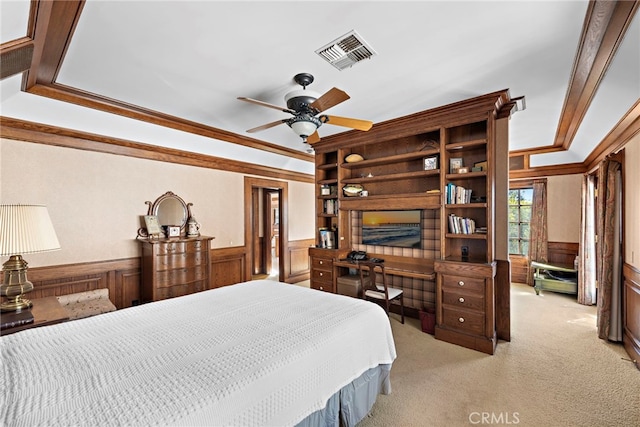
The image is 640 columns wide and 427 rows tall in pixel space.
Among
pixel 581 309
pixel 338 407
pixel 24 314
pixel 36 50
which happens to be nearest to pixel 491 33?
pixel 338 407

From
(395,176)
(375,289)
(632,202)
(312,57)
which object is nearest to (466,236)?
(395,176)

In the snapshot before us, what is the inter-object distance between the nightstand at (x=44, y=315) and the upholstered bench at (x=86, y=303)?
1.72ft

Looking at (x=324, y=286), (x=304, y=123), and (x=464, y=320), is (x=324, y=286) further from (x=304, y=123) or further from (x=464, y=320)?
(x=304, y=123)

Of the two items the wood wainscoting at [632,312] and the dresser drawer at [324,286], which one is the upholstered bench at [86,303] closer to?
the dresser drawer at [324,286]

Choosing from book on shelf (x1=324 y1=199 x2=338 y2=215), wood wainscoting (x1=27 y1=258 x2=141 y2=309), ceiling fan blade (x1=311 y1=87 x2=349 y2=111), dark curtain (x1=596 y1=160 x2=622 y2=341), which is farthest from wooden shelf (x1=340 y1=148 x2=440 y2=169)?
wood wainscoting (x1=27 y1=258 x2=141 y2=309)

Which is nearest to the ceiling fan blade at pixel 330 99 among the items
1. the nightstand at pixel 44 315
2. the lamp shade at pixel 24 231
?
the lamp shade at pixel 24 231

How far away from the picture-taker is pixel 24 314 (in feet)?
6.72

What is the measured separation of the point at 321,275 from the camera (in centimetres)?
439

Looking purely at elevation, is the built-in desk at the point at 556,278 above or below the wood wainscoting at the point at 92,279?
below

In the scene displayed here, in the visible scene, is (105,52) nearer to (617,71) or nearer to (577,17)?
(577,17)

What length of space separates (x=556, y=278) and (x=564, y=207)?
4.55ft

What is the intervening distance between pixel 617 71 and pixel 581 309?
3685 mm

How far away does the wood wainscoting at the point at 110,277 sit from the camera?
3127 mm

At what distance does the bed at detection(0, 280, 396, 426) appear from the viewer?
3.41 ft
